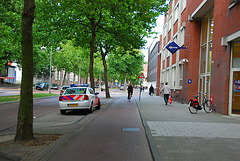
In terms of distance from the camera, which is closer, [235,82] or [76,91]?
[235,82]

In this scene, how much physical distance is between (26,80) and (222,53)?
32.7ft

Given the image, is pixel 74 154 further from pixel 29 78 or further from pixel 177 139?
pixel 177 139

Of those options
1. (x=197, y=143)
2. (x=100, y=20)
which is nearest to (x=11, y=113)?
(x=100, y=20)

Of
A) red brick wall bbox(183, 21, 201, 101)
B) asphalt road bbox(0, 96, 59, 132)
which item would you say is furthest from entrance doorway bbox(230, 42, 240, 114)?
asphalt road bbox(0, 96, 59, 132)

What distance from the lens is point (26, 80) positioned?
5535 millimetres

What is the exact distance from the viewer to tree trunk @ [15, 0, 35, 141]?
554cm

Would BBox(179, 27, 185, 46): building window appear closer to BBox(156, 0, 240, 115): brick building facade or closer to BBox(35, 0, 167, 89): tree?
BBox(156, 0, 240, 115): brick building facade

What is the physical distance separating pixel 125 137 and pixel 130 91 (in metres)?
15.9

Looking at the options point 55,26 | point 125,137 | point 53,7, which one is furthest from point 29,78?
point 55,26

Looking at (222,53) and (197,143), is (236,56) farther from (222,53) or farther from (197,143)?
(197,143)

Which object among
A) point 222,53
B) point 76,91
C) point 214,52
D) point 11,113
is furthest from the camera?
point 214,52

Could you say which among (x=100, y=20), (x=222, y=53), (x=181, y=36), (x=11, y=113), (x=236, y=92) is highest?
(x=100, y=20)

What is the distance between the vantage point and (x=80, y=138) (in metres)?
6.48

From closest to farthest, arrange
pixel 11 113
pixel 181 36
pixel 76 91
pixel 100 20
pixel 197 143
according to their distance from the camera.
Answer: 1. pixel 197 143
2. pixel 11 113
3. pixel 76 91
4. pixel 100 20
5. pixel 181 36
